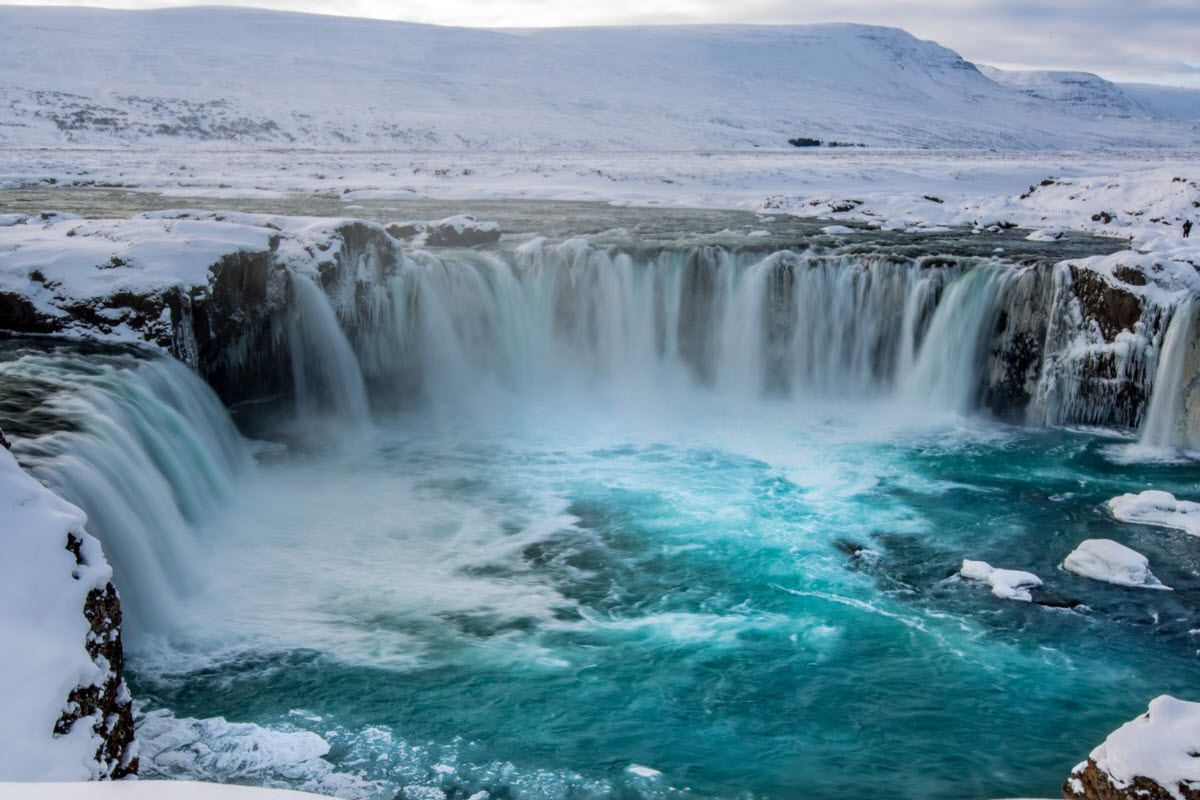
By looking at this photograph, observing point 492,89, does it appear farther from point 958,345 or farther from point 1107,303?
point 1107,303

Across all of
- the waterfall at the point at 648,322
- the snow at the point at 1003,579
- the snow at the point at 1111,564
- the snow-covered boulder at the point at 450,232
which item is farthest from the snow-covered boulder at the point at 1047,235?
the snow at the point at 1003,579

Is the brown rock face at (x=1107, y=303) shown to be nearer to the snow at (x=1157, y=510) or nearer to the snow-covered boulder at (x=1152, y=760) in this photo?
the snow at (x=1157, y=510)

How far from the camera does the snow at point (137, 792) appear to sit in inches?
116

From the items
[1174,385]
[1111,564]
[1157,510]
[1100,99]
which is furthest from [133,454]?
[1100,99]

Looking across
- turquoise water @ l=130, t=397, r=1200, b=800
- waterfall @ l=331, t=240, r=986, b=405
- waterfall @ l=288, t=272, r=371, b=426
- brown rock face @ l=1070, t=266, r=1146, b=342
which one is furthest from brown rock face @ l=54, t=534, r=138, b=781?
brown rock face @ l=1070, t=266, r=1146, b=342

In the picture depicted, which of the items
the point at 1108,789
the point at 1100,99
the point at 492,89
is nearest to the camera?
the point at 1108,789

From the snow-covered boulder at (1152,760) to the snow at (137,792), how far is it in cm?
394

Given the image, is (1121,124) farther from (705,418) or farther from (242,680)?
(242,680)

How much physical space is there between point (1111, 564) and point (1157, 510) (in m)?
2.11

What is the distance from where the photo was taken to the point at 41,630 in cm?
488

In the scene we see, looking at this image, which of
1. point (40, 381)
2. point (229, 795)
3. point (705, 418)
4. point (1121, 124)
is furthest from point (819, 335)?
point (1121, 124)

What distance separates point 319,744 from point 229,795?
4.16 metres

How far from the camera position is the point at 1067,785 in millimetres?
5430

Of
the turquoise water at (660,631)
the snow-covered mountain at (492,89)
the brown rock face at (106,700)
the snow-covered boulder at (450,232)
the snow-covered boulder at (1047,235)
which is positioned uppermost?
the snow-covered mountain at (492,89)
